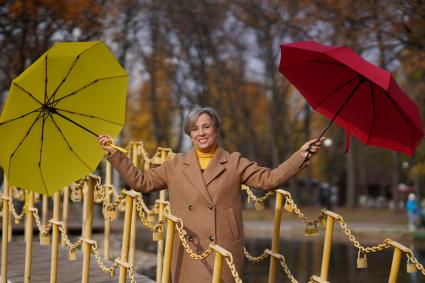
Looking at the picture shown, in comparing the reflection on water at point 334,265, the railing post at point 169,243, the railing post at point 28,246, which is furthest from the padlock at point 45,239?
the reflection on water at point 334,265

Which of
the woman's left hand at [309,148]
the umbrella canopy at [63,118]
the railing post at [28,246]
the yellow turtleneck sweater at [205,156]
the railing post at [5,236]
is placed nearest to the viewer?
the woman's left hand at [309,148]

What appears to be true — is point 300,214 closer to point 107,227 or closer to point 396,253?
point 396,253

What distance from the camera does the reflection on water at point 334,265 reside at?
13375 millimetres

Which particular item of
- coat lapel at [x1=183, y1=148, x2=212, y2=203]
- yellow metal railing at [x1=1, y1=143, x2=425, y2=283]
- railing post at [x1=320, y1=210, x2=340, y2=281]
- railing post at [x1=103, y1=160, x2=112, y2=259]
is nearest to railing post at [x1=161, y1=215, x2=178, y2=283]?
yellow metal railing at [x1=1, y1=143, x2=425, y2=283]

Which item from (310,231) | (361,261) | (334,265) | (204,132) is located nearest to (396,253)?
(361,261)

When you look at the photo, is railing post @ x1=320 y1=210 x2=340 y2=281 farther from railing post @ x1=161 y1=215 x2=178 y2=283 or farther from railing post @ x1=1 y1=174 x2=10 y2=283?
railing post @ x1=1 y1=174 x2=10 y2=283

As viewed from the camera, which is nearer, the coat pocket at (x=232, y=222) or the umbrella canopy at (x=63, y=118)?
the coat pocket at (x=232, y=222)

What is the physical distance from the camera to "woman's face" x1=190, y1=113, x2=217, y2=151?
19.6ft

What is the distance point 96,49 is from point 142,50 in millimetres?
31864

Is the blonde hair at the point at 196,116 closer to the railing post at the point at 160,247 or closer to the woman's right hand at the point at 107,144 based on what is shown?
the woman's right hand at the point at 107,144

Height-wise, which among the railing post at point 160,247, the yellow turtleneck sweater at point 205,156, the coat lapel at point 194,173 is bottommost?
the railing post at point 160,247

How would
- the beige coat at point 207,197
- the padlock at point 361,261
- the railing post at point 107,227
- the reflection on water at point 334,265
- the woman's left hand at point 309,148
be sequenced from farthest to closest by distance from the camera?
the reflection on water at point 334,265, the railing post at point 107,227, the padlock at point 361,261, the beige coat at point 207,197, the woman's left hand at point 309,148

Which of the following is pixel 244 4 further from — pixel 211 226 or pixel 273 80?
pixel 211 226

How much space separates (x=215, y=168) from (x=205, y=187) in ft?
0.54
